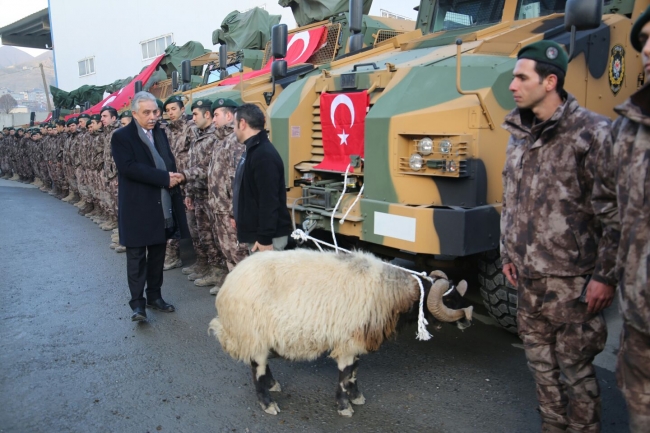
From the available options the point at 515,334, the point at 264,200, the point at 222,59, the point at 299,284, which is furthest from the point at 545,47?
the point at 222,59

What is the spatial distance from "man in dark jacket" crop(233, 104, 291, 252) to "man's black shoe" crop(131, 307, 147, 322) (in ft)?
4.47

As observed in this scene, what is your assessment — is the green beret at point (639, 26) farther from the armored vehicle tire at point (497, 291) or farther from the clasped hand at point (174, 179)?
the clasped hand at point (174, 179)

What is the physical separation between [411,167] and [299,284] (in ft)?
3.87

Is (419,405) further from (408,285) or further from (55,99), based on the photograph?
(55,99)

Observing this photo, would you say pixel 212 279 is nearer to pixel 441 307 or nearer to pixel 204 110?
pixel 204 110

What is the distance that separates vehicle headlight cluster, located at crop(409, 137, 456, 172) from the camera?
12.3 feet

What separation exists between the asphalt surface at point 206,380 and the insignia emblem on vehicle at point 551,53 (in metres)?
1.90

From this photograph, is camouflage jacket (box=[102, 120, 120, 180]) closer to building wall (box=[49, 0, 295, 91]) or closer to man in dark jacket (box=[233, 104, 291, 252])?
man in dark jacket (box=[233, 104, 291, 252])

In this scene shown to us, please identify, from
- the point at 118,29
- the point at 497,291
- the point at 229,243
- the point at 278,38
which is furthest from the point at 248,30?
the point at 118,29


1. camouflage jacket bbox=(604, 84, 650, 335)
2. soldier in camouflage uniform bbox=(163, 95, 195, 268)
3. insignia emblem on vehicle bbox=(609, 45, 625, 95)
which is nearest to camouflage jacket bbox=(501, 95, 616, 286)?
camouflage jacket bbox=(604, 84, 650, 335)

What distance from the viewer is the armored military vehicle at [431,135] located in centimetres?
373

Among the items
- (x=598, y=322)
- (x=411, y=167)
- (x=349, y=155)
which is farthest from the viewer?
→ (x=349, y=155)

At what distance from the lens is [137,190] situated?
485 cm

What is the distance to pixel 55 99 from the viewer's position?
81.3ft
